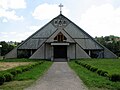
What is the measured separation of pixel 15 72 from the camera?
59.6ft

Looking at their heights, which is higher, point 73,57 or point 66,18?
point 66,18

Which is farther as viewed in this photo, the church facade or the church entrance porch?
the church entrance porch

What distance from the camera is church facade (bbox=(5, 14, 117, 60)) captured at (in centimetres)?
4772

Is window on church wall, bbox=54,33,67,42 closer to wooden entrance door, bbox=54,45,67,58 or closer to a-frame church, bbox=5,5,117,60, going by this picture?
a-frame church, bbox=5,5,117,60

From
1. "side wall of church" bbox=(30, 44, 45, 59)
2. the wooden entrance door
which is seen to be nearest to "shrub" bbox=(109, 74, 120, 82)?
"side wall of church" bbox=(30, 44, 45, 59)

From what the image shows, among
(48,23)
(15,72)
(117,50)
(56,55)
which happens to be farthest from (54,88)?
(117,50)

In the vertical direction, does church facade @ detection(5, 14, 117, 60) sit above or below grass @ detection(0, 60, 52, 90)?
above

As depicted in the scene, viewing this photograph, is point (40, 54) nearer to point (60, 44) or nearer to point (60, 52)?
point (60, 52)

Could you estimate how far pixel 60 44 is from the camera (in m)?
46.0

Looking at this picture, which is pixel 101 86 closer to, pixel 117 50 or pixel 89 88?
pixel 89 88

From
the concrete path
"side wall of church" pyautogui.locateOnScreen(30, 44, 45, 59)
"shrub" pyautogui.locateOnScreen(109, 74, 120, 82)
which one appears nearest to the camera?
the concrete path

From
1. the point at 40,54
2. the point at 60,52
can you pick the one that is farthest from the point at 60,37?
the point at 40,54

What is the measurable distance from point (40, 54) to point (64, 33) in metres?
5.85

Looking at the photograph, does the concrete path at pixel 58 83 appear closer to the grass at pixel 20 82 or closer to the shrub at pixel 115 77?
the grass at pixel 20 82
